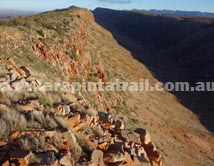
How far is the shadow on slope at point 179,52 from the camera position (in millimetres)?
44250

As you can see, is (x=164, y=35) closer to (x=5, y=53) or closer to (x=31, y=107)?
(x=5, y=53)

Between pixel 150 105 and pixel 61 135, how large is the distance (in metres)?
25.7

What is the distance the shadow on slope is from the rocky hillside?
4.53 meters

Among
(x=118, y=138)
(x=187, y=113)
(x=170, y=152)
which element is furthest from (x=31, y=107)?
(x=187, y=113)

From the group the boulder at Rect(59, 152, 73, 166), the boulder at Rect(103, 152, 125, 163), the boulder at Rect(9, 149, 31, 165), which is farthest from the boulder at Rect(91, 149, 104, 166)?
the boulder at Rect(9, 149, 31, 165)

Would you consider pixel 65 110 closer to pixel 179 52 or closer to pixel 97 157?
pixel 97 157

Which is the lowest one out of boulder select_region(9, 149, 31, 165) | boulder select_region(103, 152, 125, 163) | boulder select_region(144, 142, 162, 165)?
boulder select_region(144, 142, 162, 165)

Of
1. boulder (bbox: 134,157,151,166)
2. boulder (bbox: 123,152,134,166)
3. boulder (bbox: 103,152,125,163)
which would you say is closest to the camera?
boulder (bbox: 103,152,125,163)

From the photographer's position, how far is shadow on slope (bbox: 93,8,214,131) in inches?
1742

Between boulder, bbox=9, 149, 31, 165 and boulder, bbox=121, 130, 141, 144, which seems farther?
boulder, bbox=121, 130, 141, 144

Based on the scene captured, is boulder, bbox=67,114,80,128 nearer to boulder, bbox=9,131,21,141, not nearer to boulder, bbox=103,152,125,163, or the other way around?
boulder, bbox=103,152,125,163

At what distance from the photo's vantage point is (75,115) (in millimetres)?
10938

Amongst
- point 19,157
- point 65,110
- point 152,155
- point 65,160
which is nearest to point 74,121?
point 65,110

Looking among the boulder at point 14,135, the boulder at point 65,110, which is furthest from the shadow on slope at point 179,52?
the boulder at point 14,135
